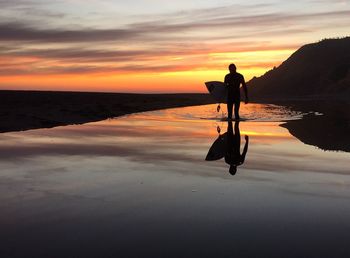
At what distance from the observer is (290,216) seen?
526cm

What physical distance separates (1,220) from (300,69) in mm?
151364

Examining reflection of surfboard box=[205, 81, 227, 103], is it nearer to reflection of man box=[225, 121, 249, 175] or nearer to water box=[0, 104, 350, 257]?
reflection of man box=[225, 121, 249, 175]

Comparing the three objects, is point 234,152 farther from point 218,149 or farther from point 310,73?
point 310,73

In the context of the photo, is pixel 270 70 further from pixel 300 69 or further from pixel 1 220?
pixel 1 220

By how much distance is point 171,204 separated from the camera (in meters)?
5.76

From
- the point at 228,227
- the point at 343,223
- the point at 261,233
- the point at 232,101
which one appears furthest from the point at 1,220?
the point at 232,101

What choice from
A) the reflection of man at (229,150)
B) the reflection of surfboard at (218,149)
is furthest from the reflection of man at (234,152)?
the reflection of surfboard at (218,149)

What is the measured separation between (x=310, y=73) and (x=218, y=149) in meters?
139

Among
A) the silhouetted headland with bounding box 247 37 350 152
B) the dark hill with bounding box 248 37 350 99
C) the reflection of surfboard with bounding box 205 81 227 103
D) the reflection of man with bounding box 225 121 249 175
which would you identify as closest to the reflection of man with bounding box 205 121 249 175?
the reflection of man with bounding box 225 121 249 175

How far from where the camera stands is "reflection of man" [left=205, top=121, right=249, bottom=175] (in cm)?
923

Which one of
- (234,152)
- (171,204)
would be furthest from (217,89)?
(171,204)

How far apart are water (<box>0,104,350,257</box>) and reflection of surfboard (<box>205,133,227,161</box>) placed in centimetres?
32

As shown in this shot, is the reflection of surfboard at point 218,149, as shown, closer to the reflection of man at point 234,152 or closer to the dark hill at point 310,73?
the reflection of man at point 234,152

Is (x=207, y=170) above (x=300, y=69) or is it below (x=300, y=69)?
below
